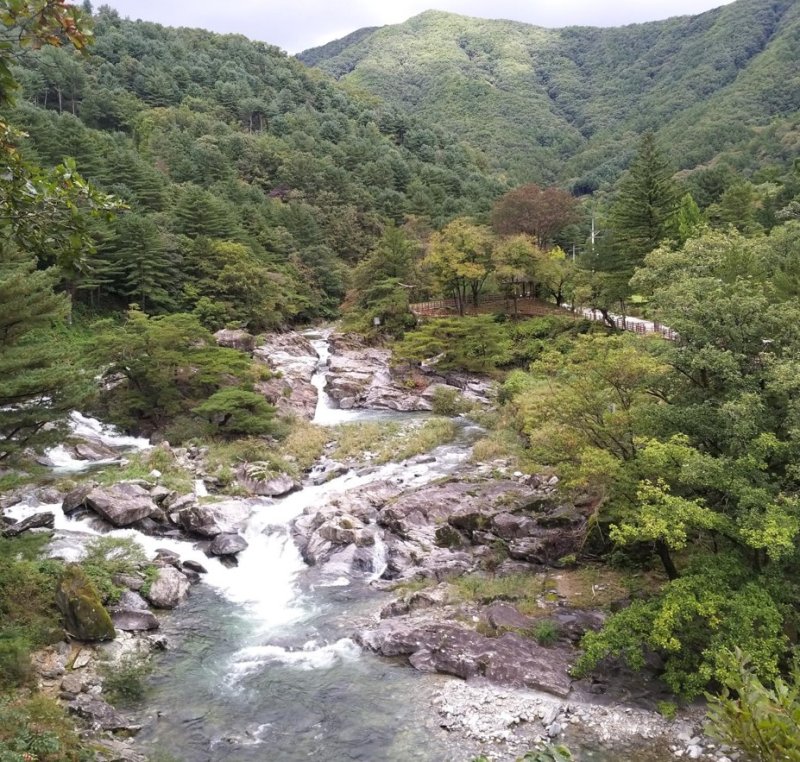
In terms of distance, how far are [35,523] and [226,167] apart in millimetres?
61580

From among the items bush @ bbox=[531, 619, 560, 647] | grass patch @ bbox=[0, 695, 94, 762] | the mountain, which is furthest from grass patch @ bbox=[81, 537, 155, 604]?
the mountain

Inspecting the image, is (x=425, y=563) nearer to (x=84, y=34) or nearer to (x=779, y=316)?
(x=779, y=316)

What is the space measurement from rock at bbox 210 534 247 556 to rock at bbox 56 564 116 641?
4.48 m

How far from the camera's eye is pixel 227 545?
18828mm

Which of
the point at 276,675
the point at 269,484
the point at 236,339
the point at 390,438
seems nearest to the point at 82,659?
the point at 276,675

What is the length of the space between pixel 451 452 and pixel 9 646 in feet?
59.1

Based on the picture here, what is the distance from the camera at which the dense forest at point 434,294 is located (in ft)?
35.4

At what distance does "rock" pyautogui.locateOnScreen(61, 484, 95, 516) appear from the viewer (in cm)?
1964

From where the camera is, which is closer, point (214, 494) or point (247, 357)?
point (214, 494)

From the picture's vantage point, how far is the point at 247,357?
32.6m

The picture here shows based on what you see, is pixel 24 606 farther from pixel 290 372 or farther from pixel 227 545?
pixel 290 372

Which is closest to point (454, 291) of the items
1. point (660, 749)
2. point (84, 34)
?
point (660, 749)

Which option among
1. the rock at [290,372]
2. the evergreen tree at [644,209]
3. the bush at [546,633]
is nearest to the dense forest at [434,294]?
the evergreen tree at [644,209]

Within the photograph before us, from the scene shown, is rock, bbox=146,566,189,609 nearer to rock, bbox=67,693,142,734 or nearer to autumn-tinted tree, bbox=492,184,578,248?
rock, bbox=67,693,142,734
